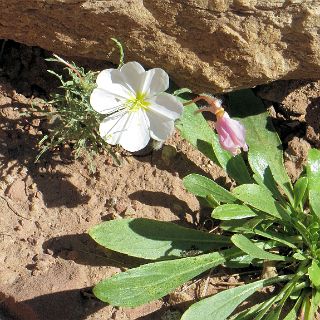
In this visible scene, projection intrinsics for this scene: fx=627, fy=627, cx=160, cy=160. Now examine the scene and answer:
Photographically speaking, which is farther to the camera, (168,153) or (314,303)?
(168,153)

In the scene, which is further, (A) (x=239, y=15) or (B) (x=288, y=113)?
(B) (x=288, y=113)

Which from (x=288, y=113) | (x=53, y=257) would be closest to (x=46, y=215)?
(x=53, y=257)

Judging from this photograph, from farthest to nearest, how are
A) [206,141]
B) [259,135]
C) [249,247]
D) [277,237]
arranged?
[259,135] → [206,141] → [277,237] → [249,247]

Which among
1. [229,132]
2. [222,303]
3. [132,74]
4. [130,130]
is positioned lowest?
[222,303]

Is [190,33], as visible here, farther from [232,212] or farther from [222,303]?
[222,303]

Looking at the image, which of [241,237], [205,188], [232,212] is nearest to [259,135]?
[205,188]

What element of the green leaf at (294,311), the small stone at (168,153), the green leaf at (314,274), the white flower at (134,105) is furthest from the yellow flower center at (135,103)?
the green leaf at (294,311)

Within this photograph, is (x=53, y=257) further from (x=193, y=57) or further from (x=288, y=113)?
(x=288, y=113)
